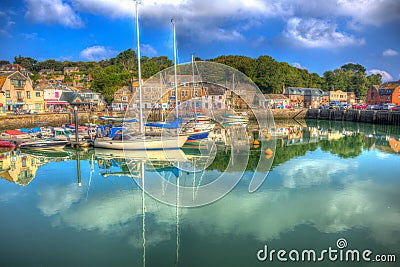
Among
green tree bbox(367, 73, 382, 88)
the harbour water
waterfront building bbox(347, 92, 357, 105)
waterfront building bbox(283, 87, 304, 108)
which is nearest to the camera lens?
the harbour water

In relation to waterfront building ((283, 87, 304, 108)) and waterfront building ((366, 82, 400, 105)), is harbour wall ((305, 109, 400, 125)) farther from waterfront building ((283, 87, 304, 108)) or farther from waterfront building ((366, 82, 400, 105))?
waterfront building ((366, 82, 400, 105))

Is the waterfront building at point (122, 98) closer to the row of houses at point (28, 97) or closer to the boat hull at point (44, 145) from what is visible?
the row of houses at point (28, 97)

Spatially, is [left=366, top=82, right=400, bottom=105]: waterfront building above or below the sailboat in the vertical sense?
above

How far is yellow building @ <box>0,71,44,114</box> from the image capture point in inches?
1810

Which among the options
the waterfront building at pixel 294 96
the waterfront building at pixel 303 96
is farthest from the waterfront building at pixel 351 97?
the waterfront building at pixel 294 96

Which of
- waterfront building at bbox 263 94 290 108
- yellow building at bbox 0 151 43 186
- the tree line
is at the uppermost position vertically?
the tree line

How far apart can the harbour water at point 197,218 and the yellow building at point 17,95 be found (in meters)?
30.1

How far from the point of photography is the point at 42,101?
175 ft

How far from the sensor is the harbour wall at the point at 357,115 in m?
47.7

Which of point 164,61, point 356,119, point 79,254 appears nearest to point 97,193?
point 79,254

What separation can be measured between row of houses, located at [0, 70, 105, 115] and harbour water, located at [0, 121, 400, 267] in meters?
30.4

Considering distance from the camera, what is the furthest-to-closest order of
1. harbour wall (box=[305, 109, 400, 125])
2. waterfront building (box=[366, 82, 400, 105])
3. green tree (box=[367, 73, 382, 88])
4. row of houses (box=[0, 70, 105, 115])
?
green tree (box=[367, 73, 382, 88]), waterfront building (box=[366, 82, 400, 105]), harbour wall (box=[305, 109, 400, 125]), row of houses (box=[0, 70, 105, 115])

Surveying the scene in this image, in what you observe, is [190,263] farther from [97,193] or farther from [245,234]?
[97,193]

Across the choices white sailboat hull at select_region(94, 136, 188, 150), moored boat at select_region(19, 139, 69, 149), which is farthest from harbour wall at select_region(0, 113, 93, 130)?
white sailboat hull at select_region(94, 136, 188, 150)
